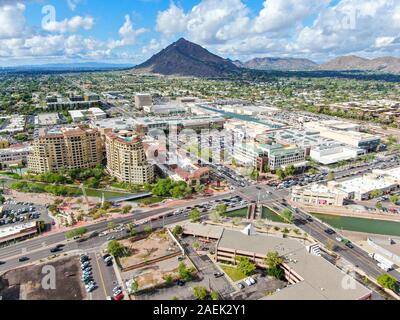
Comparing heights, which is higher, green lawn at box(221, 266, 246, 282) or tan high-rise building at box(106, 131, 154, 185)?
tan high-rise building at box(106, 131, 154, 185)

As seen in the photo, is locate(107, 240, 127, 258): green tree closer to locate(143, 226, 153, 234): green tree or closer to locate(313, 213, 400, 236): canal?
locate(143, 226, 153, 234): green tree

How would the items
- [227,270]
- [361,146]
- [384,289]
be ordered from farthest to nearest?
1. [361,146]
2. [227,270]
3. [384,289]

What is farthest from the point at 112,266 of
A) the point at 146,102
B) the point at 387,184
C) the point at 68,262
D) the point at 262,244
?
the point at 146,102

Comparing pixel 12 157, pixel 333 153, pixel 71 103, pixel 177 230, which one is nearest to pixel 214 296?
pixel 177 230

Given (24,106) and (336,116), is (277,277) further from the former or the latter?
(24,106)

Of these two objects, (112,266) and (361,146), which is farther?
(361,146)

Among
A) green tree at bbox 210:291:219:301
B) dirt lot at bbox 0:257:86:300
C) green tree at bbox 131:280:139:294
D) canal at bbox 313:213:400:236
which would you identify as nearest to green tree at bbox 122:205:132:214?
dirt lot at bbox 0:257:86:300

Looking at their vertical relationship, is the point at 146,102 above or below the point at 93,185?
above
